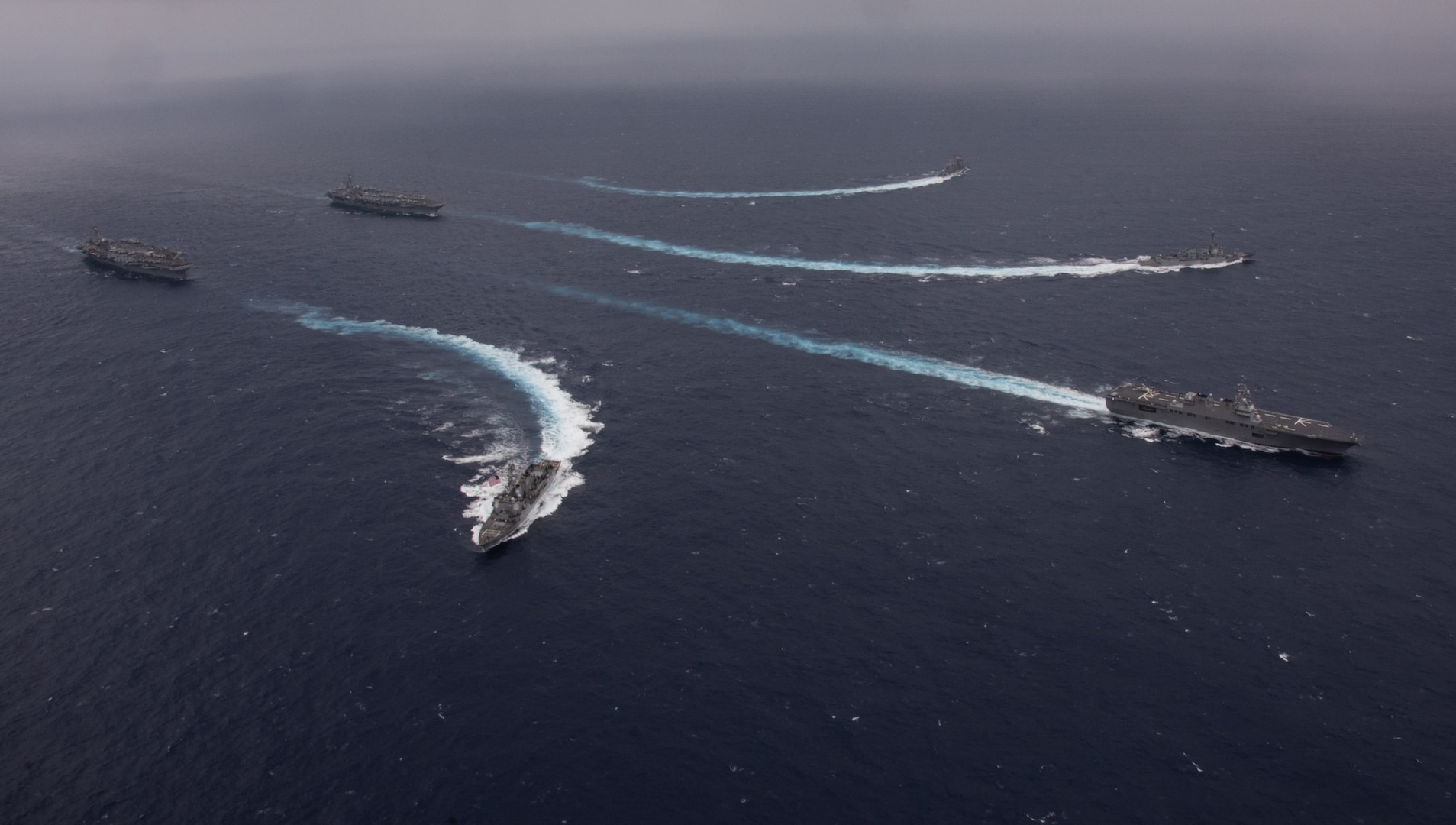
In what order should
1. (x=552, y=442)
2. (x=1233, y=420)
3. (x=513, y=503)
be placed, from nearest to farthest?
(x=513, y=503) < (x=1233, y=420) < (x=552, y=442)

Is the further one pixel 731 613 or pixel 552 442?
pixel 552 442

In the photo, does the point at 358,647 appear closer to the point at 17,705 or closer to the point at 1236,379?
the point at 17,705

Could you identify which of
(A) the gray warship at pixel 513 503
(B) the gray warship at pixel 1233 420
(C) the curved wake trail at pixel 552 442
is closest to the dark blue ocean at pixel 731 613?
(C) the curved wake trail at pixel 552 442

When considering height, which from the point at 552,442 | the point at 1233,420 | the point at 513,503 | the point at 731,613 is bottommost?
the point at 731,613

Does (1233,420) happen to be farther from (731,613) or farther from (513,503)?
(513,503)

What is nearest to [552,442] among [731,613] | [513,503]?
[513,503]
